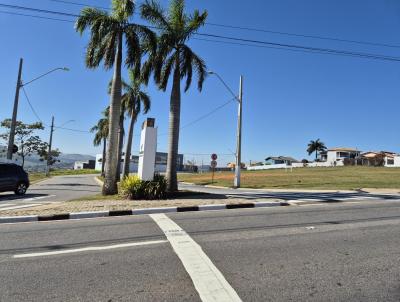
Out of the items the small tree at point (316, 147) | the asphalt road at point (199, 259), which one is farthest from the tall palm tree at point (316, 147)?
the asphalt road at point (199, 259)

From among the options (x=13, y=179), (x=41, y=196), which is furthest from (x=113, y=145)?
(x=13, y=179)

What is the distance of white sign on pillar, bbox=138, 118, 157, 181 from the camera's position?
1806 centimetres

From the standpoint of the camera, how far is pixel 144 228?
31.3 feet

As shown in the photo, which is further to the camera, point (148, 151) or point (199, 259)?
point (148, 151)

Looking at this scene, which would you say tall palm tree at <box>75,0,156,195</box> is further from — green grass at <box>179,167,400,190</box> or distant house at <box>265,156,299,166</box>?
distant house at <box>265,156,299,166</box>

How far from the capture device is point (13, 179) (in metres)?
24.2

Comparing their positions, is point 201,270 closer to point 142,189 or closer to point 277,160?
point 142,189

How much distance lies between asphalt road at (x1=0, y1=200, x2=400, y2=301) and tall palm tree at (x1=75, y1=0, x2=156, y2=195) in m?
Result: 10.1

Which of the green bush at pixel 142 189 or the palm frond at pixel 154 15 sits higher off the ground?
the palm frond at pixel 154 15

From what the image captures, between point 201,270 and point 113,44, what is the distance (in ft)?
57.0

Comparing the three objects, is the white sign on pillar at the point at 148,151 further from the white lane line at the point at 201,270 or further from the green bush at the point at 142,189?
the white lane line at the point at 201,270

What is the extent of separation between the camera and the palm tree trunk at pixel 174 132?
20.4 m

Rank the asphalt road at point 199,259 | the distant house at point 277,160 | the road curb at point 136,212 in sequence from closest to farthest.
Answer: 1. the asphalt road at point 199,259
2. the road curb at point 136,212
3. the distant house at point 277,160

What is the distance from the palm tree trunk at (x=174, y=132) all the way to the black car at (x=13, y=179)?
382 inches
